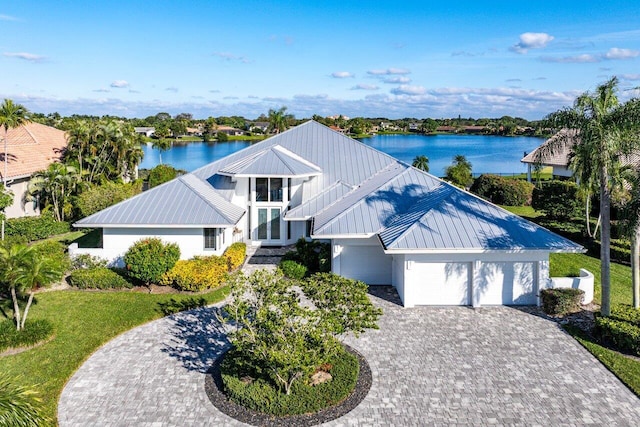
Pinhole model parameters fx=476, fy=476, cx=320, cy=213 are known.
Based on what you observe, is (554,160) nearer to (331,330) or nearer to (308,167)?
(308,167)

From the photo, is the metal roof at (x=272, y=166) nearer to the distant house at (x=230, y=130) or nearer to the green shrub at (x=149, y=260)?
the green shrub at (x=149, y=260)

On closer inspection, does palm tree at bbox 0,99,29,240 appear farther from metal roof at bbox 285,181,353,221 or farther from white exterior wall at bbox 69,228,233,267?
metal roof at bbox 285,181,353,221

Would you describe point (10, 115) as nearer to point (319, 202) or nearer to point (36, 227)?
point (36, 227)

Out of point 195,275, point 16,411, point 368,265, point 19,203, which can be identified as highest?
point 19,203

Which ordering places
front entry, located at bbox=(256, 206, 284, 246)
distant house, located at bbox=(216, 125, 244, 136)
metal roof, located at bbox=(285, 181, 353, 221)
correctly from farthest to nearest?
distant house, located at bbox=(216, 125, 244, 136), front entry, located at bbox=(256, 206, 284, 246), metal roof, located at bbox=(285, 181, 353, 221)

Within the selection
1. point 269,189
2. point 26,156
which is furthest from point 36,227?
point 269,189

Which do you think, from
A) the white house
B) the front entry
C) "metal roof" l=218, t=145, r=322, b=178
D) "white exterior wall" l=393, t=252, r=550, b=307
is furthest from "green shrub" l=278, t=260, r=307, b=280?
the front entry

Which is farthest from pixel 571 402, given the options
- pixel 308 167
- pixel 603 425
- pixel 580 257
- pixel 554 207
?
pixel 554 207
